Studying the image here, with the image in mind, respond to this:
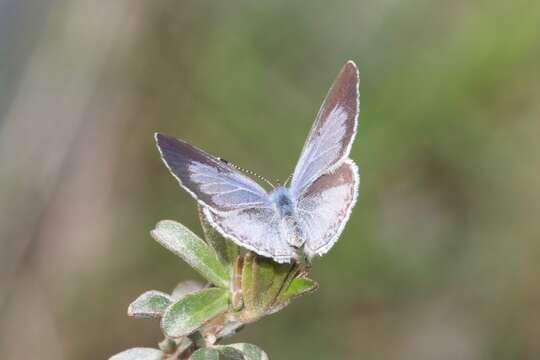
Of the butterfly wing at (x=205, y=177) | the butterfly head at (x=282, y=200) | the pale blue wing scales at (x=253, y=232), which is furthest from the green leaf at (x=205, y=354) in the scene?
the butterfly head at (x=282, y=200)

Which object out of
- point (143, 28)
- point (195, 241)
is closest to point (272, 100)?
point (143, 28)

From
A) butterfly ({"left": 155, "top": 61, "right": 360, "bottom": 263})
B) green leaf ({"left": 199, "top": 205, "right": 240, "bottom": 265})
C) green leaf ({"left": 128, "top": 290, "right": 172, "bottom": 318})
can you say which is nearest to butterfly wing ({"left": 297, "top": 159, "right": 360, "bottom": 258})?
butterfly ({"left": 155, "top": 61, "right": 360, "bottom": 263})

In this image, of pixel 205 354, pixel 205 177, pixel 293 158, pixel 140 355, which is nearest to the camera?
pixel 205 354

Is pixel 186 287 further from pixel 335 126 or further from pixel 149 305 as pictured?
pixel 335 126

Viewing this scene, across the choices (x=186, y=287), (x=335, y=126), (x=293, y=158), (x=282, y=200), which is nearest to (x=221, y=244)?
(x=186, y=287)

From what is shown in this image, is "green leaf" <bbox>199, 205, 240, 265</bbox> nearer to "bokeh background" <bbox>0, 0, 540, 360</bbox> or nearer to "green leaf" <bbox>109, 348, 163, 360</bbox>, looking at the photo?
"green leaf" <bbox>109, 348, 163, 360</bbox>

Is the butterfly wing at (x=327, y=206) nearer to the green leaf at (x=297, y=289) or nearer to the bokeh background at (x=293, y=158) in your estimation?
the green leaf at (x=297, y=289)

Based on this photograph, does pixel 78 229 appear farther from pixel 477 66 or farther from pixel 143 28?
pixel 477 66
